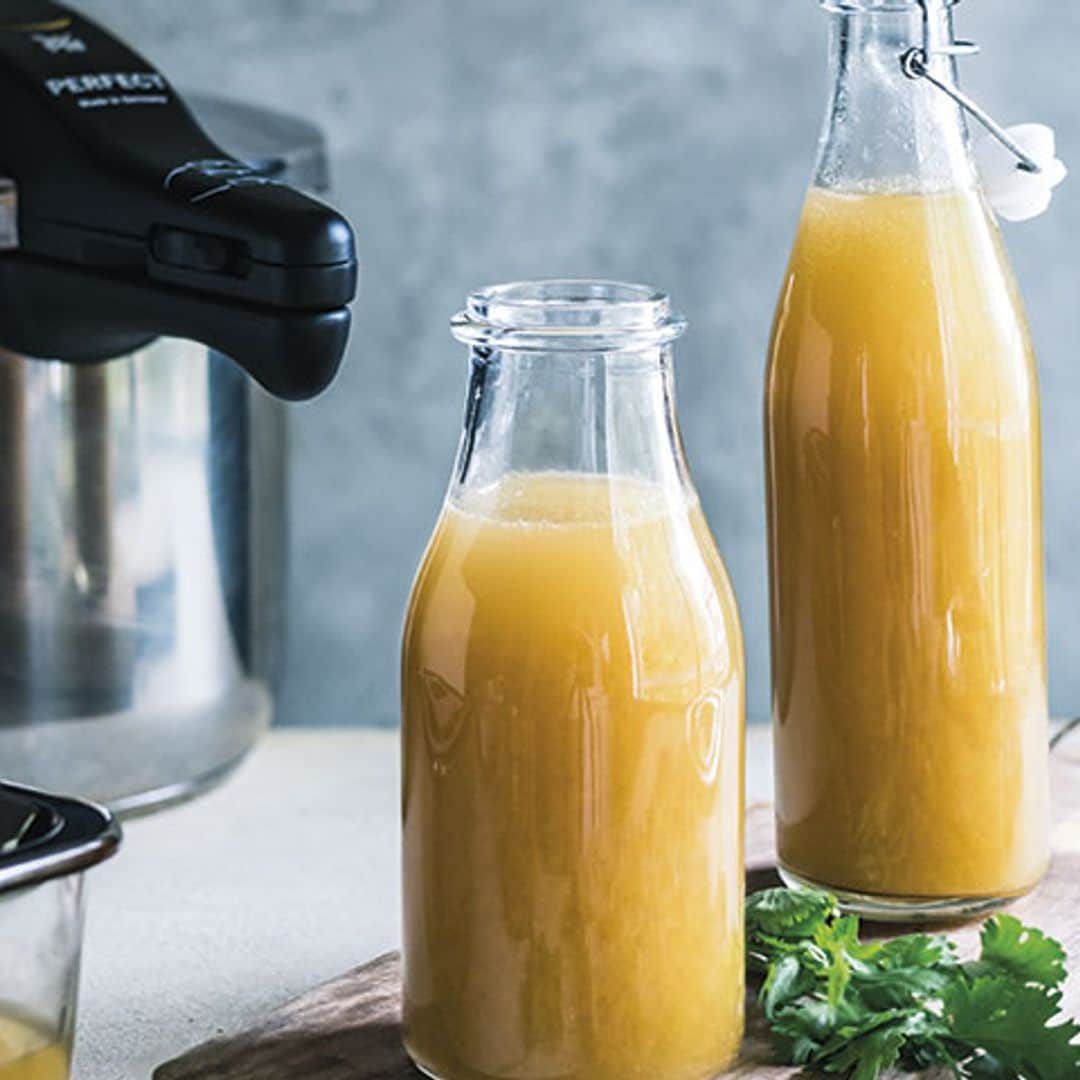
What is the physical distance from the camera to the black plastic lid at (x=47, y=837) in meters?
0.67

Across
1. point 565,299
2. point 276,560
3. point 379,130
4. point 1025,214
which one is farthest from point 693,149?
point 565,299

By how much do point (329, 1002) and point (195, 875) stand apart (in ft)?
0.96

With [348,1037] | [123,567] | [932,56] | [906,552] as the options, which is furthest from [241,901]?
[932,56]

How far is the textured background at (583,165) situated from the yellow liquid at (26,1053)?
2.44 ft

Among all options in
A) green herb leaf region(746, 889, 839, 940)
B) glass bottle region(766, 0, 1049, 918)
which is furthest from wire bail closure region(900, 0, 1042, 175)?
green herb leaf region(746, 889, 839, 940)

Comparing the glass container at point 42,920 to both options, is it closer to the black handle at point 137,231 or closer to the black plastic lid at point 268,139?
the black handle at point 137,231

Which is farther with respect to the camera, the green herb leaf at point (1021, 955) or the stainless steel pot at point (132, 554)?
the stainless steel pot at point (132, 554)

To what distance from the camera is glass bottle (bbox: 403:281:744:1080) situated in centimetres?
72

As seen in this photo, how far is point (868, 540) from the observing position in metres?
0.87

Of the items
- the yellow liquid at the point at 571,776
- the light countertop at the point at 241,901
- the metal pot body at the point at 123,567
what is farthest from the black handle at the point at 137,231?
the light countertop at the point at 241,901

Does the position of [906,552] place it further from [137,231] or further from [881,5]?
[137,231]

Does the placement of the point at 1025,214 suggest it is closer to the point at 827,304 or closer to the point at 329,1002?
the point at 827,304

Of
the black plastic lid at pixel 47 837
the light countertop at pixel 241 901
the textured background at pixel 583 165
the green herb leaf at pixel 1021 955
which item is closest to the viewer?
the black plastic lid at pixel 47 837

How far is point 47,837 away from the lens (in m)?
0.69
